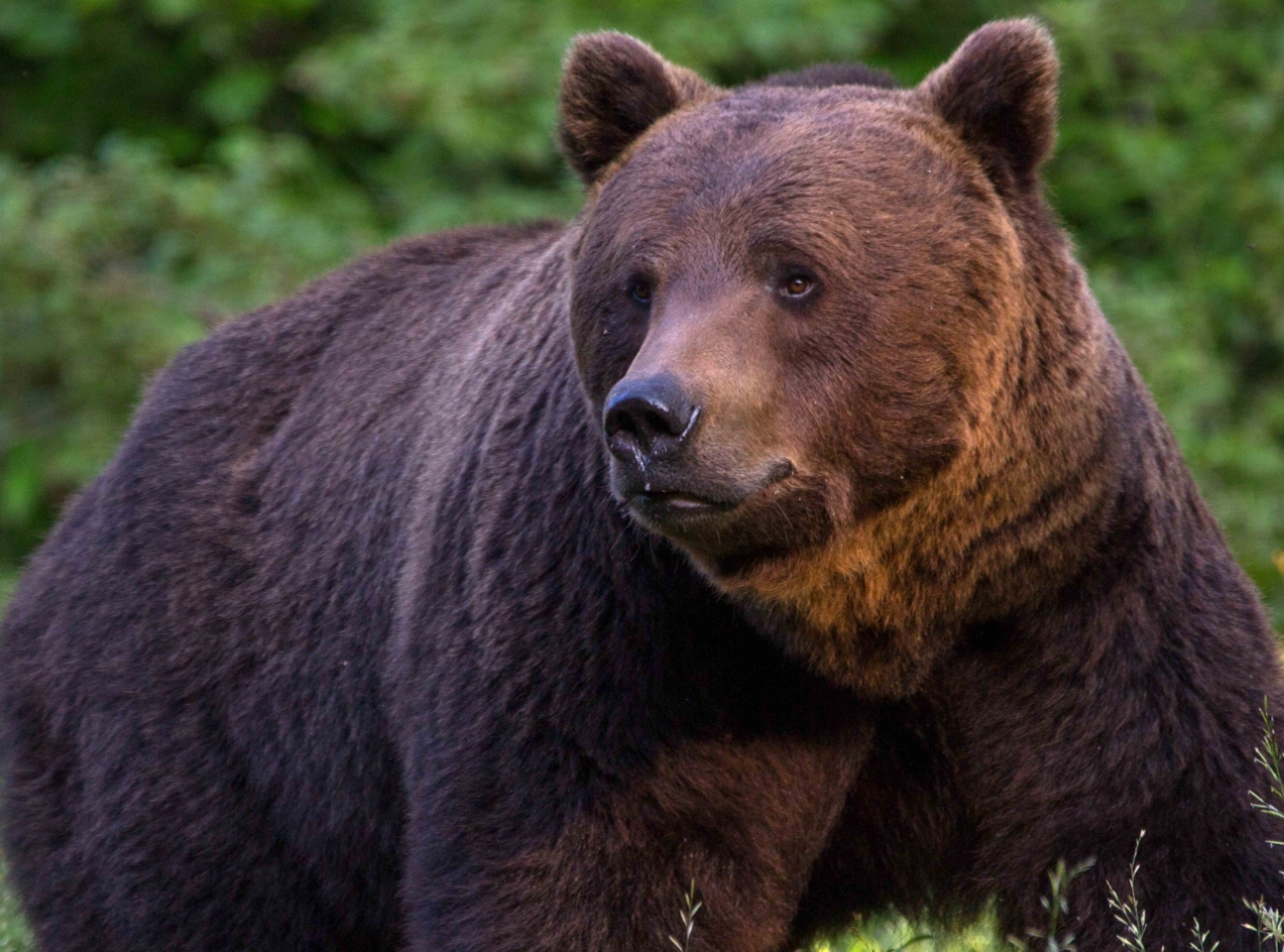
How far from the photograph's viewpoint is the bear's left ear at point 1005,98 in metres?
3.80

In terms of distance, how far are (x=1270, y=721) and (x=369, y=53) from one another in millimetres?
8803

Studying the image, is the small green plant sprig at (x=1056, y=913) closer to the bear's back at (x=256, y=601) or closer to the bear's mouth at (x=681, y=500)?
the bear's mouth at (x=681, y=500)

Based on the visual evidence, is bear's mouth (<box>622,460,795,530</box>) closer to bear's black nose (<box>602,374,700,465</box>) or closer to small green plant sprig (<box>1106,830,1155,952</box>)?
bear's black nose (<box>602,374,700,465</box>)

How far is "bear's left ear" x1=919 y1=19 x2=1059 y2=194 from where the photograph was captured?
150 inches

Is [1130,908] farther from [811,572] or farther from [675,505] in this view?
[675,505]

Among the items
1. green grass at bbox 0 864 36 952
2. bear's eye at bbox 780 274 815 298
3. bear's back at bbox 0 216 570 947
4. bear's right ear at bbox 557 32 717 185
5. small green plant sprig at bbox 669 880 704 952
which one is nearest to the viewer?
bear's eye at bbox 780 274 815 298

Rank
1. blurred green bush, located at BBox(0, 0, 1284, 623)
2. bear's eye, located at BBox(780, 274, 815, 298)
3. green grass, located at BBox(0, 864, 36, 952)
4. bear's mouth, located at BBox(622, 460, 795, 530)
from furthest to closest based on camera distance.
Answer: blurred green bush, located at BBox(0, 0, 1284, 623), green grass, located at BBox(0, 864, 36, 952), bear's eye, located at BBox(780, 274, 815, 298), bear's mouth, located at BBox(622, 460, 795, 530)

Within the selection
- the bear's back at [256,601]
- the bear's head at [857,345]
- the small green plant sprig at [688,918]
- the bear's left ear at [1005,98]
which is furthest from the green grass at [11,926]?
the bear's left ear at [1005,98]

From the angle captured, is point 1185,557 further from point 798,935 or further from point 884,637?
point 798,935

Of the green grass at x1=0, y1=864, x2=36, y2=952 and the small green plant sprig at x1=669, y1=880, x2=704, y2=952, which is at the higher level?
the small green plant sprig at x1=669, y1=880, x2=704, y2=952

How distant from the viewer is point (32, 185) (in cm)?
1172

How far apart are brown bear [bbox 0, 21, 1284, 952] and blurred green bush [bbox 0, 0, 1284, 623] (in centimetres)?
705

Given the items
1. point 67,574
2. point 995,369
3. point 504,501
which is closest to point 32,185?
point 67,574

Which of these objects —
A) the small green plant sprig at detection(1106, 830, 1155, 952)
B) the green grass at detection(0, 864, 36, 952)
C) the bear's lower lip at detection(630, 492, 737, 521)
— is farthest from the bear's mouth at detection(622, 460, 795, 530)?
the green grass at detection(0, 864, 36, 952)
